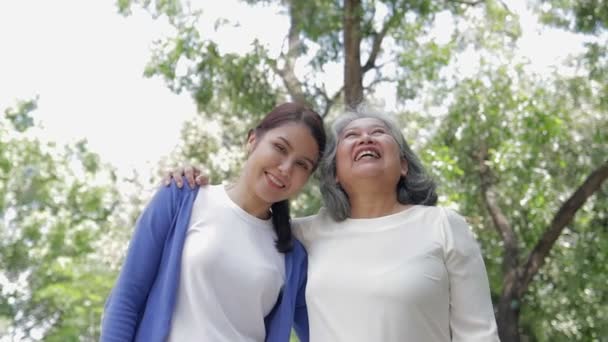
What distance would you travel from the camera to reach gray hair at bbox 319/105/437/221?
2.38 metres

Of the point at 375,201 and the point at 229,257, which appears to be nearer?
the point at 229,257

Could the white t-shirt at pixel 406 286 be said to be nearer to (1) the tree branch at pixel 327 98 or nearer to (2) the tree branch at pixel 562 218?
(2) the tree branch at pixel 562 218

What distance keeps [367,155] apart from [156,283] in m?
0.80

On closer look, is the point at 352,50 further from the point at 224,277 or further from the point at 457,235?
the point at 224,277

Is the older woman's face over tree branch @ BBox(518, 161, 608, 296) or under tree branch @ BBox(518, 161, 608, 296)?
over

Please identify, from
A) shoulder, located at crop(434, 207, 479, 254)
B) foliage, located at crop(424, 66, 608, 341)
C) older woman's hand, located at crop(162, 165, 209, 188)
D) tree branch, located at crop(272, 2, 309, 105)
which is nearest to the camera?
shoulder, located at crop(434, 207, 479, 254)

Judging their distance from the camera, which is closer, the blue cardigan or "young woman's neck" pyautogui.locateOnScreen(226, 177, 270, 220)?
the blue cardigan

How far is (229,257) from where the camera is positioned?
2078 millimetres

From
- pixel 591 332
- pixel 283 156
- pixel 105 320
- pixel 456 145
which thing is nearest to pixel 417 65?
pixel 456 145

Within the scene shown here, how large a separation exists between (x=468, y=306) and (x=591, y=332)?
772 cm

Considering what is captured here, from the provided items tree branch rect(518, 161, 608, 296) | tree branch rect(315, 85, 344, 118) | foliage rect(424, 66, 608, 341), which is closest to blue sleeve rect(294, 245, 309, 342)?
tree branch rect(518, 161, 608, 296)

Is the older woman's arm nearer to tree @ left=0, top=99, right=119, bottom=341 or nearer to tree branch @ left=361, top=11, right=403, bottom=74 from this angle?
tree branch @ left=361, top=11, right=403, bottom=74

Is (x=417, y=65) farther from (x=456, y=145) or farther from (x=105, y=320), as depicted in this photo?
(x=105, y=320)

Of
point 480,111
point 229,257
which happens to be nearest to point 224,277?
point 229,257
